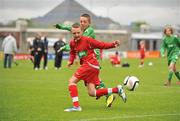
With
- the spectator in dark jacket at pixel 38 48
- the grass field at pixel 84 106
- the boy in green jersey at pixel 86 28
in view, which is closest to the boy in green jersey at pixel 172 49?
the grass field at pixel 84 106

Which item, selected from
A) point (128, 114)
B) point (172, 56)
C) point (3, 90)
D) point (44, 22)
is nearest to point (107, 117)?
point (128, 114)

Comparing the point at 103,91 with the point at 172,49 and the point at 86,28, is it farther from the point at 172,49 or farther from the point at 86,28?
the point at 172,49

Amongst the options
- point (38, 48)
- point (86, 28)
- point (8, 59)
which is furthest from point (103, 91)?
point (8, 59)

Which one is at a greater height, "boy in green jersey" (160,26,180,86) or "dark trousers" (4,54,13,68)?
"boy in green jersey" (160,26,180,86)

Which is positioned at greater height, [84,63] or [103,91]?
[84,63]

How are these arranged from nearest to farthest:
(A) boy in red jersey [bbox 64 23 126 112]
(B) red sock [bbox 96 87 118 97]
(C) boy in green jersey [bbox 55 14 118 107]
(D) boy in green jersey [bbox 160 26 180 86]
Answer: (A) boy in red jersey [bbox 64 23 126 112] → (B) red sock [bbox 96 87 118 97] → (C) boy in green jersey [bbox 55 14 118 107] → (D) boy in green jersey [bbox 160 26 180 86]

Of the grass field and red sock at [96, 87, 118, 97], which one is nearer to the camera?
the grass field

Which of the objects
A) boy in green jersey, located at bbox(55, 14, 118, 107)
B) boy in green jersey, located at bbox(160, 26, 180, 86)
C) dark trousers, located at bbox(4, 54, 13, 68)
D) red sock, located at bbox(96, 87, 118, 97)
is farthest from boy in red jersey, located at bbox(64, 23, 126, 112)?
dark trousers, located at bbox(4, 54, 13, 68)

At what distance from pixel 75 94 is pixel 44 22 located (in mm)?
105062

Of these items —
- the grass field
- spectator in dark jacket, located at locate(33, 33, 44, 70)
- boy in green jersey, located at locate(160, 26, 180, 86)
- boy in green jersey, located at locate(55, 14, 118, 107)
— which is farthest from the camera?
spectator in dark jacket, located at locate(33, 33, 44, 70)

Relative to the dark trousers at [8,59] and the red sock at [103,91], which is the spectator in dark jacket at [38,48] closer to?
the dark trousers at [8,59]

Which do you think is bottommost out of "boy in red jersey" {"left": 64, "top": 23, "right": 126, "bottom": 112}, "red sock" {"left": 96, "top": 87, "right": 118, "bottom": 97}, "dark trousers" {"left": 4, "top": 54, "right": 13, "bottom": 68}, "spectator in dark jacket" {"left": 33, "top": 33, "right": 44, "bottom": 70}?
"dark trousers" {"left": 4, "top": 54, "right": 13, "bottom": 68}

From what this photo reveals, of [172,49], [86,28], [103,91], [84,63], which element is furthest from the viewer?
[172,49]

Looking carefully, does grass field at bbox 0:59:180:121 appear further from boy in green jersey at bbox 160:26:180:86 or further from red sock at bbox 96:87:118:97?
boy in green jersey at bbox 160:26:180:86
